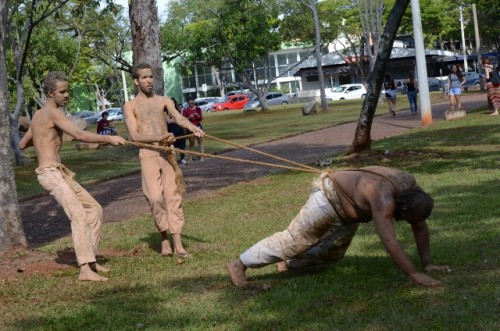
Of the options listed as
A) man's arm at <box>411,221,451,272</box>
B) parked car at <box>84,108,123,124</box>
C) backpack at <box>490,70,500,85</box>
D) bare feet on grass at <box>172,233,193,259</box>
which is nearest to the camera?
man's arm at <box>411,221,451,272</box>

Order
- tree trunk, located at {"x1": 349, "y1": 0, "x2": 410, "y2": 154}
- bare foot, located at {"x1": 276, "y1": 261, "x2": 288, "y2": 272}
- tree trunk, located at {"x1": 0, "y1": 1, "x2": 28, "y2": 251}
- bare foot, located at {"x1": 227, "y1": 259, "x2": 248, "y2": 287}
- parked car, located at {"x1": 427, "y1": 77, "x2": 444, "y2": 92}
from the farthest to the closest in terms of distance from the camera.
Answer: parked car, located at {"x1": 427, "y1": 77, "x2": 444, "y2": 92}
tree trunk, located at {"x1": 349, "y1": 0, "x2": 410, "y2": 154}
tree trunk, located at {"x1": 0, "y1": 1, "x2": 28, "y2": 251}
bare foot, located at {"x1": 276, "y1": 261, "x2": 288, "y2": 272}
bare foot, located at {"x1": 227, "y1": 259, "x2": 248, "y2": 287}

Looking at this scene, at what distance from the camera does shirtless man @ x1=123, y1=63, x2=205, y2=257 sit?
336 inches

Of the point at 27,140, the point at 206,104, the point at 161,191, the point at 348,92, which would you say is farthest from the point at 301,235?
the point at 206,104

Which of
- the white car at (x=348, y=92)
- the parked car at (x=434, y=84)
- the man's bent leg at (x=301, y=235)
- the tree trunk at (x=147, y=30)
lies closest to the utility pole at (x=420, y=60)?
the tree trunk at (x=147, y=30)

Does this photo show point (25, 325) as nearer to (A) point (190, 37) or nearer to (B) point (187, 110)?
(B) point (187, 110)

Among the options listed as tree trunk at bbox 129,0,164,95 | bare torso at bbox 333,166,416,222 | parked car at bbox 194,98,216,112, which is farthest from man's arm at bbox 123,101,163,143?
parked car at bbox 194,98,216,112

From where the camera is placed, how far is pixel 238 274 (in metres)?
6.84

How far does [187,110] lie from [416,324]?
1732cm

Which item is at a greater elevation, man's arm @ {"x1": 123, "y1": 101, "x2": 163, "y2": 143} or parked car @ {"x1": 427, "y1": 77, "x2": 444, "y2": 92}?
man's arm @ {"x1": 123, "y1": 101, "x2": 163, "y2": 143}

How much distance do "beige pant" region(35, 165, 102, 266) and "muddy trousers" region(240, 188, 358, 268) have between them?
66.0 inches

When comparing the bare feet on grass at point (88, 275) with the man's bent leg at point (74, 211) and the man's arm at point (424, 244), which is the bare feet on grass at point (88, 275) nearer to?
the man's bent leg at point (74, 211)

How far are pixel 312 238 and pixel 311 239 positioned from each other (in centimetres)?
1

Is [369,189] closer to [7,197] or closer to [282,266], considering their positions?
[282,266]

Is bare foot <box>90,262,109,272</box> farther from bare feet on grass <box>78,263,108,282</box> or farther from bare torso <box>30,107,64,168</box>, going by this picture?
bare torso <box>30,107,64,168</box>
